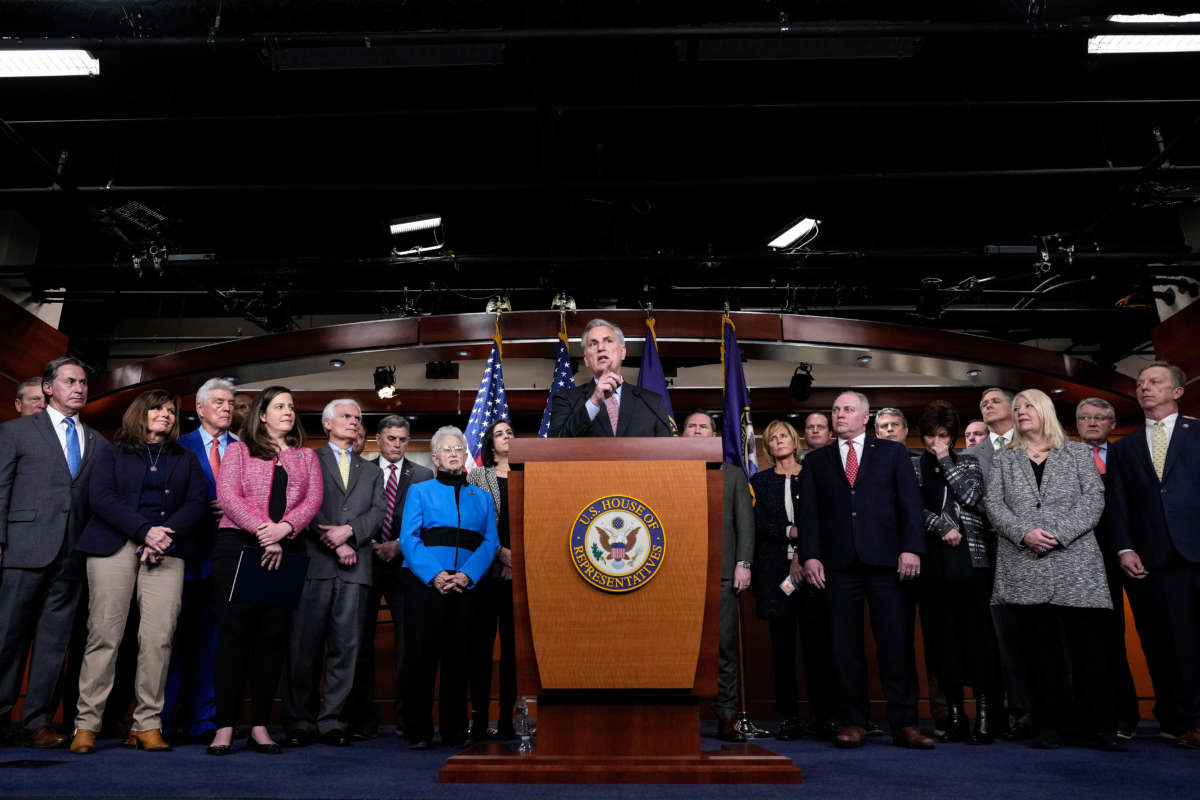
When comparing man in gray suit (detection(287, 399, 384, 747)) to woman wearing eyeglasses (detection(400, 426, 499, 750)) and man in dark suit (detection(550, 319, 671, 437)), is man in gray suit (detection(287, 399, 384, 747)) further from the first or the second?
man in dark suit (detection(550, 319, 671, 437))

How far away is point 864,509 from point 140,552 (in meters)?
3.04

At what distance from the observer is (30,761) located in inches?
115

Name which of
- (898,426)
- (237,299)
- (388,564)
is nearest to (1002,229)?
(898,426)

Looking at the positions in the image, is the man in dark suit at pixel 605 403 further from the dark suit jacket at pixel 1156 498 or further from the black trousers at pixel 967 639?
the dark suit jacket at pixel 1156 498

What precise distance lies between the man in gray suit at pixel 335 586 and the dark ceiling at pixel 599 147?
2.49 meters

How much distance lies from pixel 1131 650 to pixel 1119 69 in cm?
406

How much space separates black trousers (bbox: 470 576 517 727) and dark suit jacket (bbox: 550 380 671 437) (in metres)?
1.13

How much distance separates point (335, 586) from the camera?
3.96 metres

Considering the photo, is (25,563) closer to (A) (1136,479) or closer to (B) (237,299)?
(A) (1136,479)

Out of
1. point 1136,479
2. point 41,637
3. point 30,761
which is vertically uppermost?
point 1136,479

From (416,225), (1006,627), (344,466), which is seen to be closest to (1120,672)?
(1006,627)

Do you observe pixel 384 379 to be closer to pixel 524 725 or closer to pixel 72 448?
pixel 72 448

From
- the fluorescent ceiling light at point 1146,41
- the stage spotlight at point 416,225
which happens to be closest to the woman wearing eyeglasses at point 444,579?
the stage spotlight at point 416,225

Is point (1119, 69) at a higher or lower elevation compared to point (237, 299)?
higher
